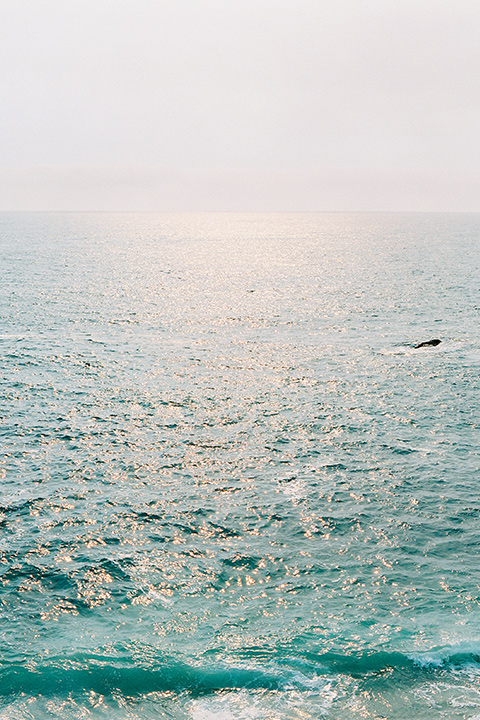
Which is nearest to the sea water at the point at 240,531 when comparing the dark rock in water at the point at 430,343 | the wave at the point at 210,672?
the wave at the point at 210,672

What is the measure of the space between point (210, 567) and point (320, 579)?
719cm

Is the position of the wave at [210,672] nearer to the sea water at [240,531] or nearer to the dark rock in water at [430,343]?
the sea water at [240,531]

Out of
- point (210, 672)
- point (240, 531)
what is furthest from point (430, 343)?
point (210, 672)

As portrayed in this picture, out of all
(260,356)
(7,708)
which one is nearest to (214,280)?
(260,356)

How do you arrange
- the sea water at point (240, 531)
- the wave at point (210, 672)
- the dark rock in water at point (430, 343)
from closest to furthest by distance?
the wave at point (210, 672) → the sea water at point (240, 531) → the dark rock in water at point (430, 343)

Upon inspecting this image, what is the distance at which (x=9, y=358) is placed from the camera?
82.6 meters

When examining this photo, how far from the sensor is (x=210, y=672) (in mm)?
30031

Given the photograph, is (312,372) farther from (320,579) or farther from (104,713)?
(104,713)

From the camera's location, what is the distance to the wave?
29281 millimetres

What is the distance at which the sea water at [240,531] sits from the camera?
2969cm

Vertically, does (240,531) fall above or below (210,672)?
above

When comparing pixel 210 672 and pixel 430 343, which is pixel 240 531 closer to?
pixel 210 672

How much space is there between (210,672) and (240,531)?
12755 mm

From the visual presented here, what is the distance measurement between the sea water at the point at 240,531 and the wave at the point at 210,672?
83 millimetres
